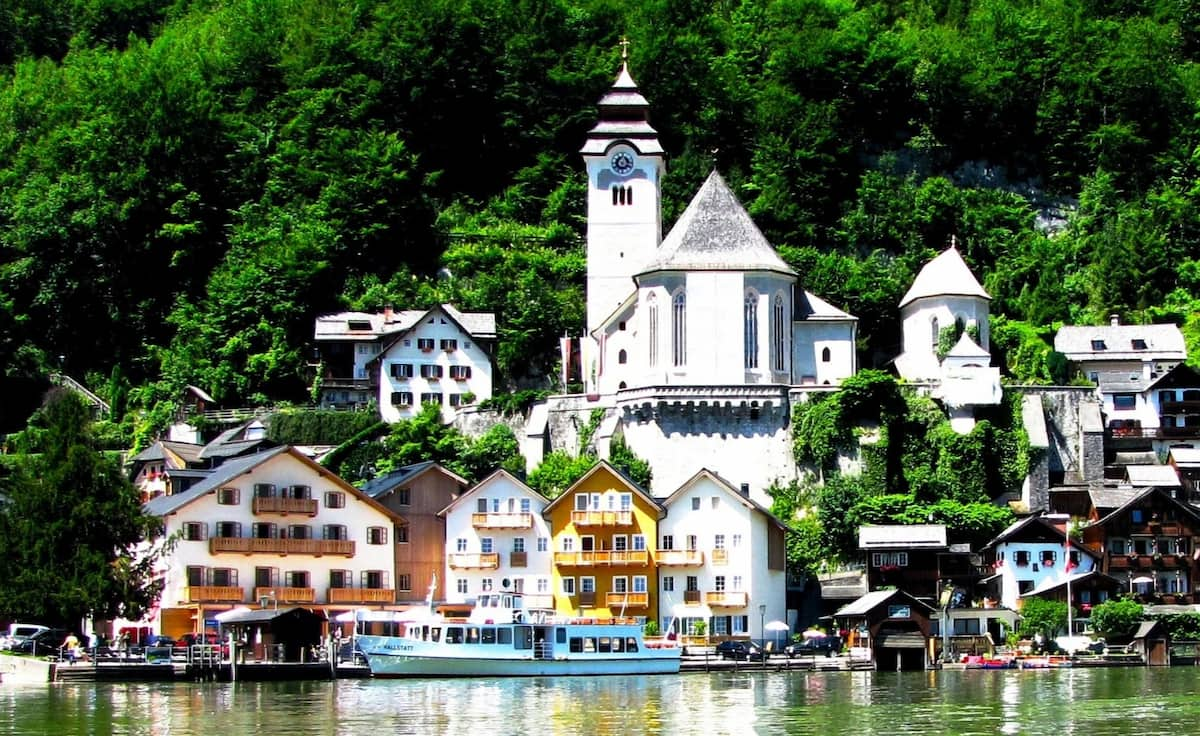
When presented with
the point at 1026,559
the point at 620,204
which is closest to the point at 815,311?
the point at 620,204

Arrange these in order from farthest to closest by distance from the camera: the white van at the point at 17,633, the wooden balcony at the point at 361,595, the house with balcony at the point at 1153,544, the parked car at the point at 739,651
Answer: the house with balcony at the point at 1153,544 → the wooden balcony at the point at 361,595 → the parked car at the point at 739,651 → the white van at the point at 17,633

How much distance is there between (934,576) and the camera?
90938 mm

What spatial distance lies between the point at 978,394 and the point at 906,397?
2.82 m

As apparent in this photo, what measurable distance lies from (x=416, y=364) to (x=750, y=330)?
1663 cm

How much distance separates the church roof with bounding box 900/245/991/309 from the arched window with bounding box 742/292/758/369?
26.9ft

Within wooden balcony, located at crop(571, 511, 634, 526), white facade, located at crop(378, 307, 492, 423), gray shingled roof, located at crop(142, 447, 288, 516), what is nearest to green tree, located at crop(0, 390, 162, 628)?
gray shingled roof, located at crop(142, 447, 288, 516)

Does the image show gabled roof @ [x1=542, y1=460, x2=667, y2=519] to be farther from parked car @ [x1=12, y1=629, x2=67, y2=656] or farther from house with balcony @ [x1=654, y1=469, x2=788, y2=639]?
parked car @ [x1=12, y1=629, x2=67, y2=656]

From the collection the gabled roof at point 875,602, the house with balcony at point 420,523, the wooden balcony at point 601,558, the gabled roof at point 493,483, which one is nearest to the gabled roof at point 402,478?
the house with balcony at point 420,523

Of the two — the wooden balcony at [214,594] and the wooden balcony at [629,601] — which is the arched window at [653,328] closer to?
the wooden balcony at [629,601]

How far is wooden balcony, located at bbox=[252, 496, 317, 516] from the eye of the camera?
87.5m

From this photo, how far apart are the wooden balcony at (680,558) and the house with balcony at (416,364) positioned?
62.3 ft

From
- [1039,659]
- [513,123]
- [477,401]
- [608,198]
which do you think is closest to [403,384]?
[477,401]

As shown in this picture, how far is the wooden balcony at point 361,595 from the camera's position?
88.3 metres

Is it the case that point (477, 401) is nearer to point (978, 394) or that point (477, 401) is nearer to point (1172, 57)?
point (978, 394)
